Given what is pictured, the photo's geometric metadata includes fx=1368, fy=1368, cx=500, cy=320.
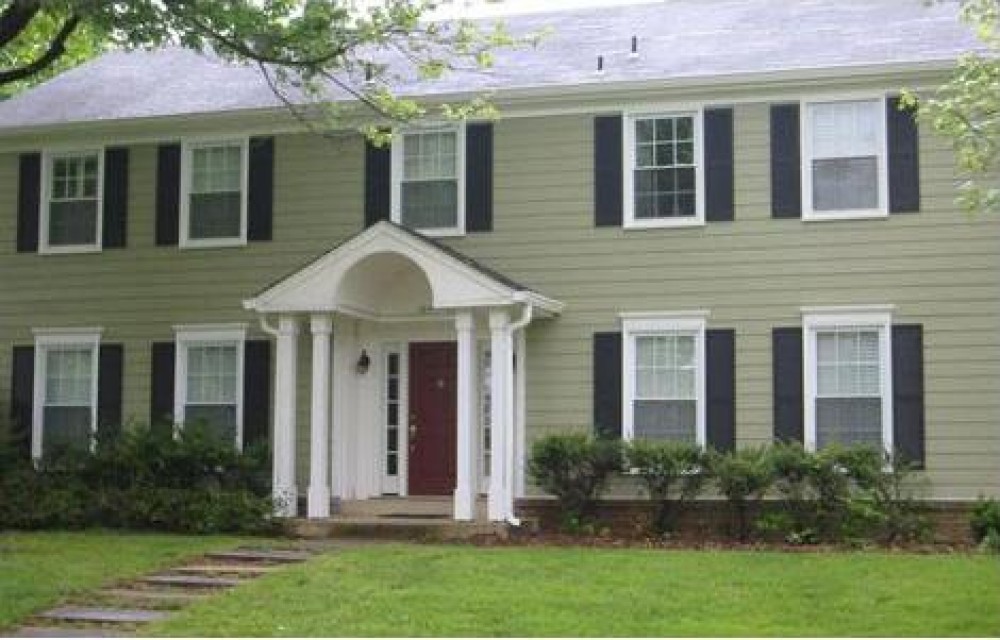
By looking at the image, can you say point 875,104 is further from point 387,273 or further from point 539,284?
point 387,273

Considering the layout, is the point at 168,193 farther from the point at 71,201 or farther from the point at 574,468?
the point at 574,468

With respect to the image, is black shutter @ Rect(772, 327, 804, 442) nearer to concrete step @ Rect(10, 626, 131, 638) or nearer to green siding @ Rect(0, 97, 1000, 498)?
green siding @ Rect(0, 97, 1000, 498)

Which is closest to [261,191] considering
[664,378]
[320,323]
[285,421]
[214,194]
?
[214,194]

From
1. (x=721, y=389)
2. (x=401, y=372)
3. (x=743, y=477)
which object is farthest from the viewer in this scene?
(x=401, y=372)

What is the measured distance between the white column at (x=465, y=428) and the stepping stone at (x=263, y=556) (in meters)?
2.32

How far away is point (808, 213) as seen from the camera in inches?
647

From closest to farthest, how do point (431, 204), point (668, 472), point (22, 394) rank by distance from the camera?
point (668, 472)
point (431, 204)
point (22, 394)

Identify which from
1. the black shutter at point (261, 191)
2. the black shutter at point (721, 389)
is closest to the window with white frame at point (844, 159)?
the black shutter at point (721, 389)

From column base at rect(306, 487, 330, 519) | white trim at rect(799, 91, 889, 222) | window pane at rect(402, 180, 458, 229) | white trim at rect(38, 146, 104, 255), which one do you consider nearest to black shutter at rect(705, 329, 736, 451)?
white trim at rect(799, 91, 889, 222)

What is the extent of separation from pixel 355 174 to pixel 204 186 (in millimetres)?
2251

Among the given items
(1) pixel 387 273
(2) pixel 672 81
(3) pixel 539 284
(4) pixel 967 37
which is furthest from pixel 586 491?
(4) pixel 967 37

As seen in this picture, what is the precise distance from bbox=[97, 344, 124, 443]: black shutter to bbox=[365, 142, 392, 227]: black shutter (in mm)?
4106

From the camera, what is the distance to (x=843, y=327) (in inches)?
640

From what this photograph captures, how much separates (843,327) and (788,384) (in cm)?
94
